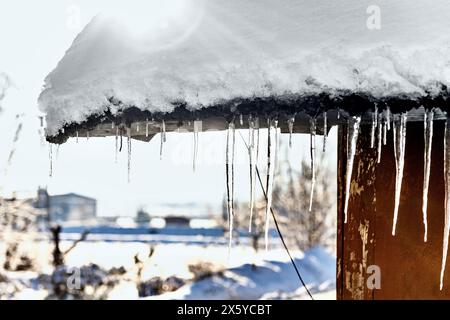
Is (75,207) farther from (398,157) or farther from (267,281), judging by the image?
(398,157)

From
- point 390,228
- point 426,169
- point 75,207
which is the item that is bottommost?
point 75,207

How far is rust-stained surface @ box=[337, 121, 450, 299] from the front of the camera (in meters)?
2.44

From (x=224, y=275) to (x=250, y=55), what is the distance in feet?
41.5

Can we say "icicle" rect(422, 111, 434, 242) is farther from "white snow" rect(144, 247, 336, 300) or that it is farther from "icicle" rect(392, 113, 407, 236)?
"white snow" rect(144, 247, 336, 300)

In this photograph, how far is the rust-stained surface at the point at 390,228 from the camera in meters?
2.44

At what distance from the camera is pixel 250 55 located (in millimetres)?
2072

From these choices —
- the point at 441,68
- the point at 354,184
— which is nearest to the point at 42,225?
the point at 354,184

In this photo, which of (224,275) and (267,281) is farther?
(224,275)

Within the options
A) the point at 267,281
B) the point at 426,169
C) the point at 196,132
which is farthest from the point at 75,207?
the point at 426,169

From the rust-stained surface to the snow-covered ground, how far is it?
805 cm

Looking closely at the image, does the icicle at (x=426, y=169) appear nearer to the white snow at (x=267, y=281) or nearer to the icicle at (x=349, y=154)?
the icicle at (x=349, y=154)

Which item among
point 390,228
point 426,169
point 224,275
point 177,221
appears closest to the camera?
point 426,169

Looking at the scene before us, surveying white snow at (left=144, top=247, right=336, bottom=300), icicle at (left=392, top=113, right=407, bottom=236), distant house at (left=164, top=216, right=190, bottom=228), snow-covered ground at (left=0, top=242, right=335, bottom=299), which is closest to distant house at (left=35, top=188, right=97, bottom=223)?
distant house at (left=164, top=216, right=190, bottom=228)

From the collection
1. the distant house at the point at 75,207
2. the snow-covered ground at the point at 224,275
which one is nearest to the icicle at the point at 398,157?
the snow-covered ground at the point at 224,275
